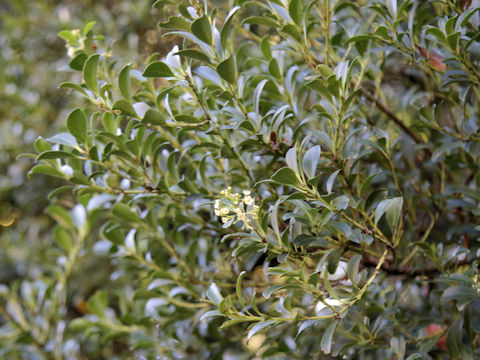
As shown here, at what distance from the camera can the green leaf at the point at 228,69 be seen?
1.92 ft

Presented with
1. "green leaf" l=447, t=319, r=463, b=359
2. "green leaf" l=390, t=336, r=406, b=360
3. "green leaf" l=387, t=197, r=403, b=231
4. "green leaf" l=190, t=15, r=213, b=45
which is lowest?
"green leaf" l=447, t=319, r=463, b=359

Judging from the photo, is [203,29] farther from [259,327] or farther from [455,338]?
[455,338]

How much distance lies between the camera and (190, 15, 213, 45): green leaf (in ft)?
1.87

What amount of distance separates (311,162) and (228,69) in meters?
0.16

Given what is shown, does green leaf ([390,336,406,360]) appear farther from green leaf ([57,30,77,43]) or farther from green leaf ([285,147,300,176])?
green leaf ([57,30,77,43])

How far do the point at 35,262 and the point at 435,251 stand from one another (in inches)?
57.8

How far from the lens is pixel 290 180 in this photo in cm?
58

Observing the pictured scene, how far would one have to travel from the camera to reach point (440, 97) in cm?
94

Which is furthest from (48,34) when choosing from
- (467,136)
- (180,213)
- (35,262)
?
(467,136)

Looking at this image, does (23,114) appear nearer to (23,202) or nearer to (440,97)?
(23,202)

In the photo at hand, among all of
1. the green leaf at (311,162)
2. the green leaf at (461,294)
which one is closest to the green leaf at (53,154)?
the green leaf at (311,162)

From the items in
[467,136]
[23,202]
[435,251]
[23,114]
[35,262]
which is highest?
[467,136]

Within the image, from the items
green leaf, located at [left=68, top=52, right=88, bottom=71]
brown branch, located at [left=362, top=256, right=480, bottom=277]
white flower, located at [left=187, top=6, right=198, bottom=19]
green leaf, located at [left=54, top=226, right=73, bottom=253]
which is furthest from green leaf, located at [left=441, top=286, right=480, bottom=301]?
green leaf, located at [left=54, top=226, right=73, bottom=253]

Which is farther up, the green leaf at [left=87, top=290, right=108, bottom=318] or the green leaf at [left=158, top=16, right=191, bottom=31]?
the green leaf at [left=158, top=16, right=191, bottom=31]
